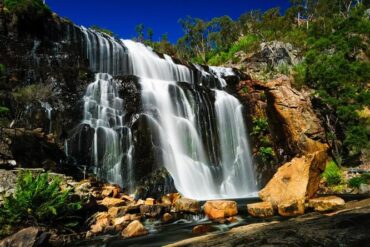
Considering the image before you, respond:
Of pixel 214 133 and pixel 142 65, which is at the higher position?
pixel 142 65

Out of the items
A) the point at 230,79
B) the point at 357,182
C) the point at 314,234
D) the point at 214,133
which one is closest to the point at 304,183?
the point at 314,234

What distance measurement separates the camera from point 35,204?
12.3 m

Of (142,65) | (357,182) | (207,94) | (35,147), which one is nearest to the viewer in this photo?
(35,147)

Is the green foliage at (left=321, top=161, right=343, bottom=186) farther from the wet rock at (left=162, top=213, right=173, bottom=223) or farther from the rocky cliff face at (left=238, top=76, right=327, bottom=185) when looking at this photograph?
the wet rock at (left=162, top=213, right=173, bottom=223)

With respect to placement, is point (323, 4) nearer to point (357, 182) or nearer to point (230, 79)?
point (230, 79)

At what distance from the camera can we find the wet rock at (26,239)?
1043cm

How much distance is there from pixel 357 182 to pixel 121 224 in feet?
44.2

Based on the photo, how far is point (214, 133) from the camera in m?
24.5

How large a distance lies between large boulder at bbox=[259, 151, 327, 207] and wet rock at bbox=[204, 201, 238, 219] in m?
1.62

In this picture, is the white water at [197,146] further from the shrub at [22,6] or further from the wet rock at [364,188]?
the shrub at [22,6]

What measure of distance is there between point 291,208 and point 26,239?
876 cm

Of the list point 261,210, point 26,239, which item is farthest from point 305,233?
point 26,239

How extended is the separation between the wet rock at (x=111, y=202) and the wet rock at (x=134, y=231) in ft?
9.53

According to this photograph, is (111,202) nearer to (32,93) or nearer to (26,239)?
(26,239)
